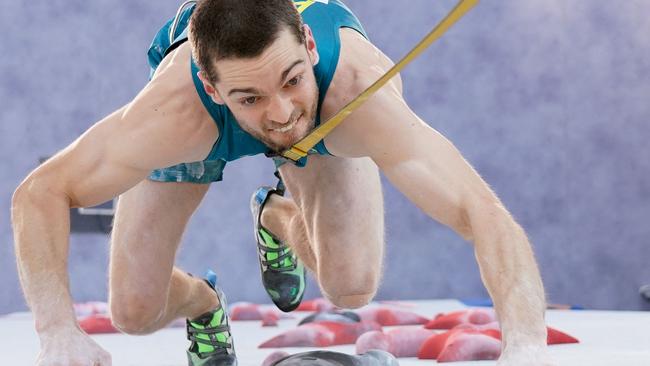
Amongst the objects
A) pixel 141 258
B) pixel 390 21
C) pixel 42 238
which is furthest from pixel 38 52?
pixel 42 238

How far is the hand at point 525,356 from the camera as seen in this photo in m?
1.46

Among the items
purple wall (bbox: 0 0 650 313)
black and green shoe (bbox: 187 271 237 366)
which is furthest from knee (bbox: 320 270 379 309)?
Answer: purple wall (bbox: 0 0 650 313)

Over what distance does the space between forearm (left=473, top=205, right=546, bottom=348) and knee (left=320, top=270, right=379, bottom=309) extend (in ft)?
2.63

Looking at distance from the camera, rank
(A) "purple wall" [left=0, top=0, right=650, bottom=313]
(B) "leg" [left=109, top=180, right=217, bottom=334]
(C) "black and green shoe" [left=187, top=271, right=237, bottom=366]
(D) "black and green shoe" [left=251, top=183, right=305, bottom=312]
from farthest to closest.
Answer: (A) "purple wall" [left=0, top=0, right=650, bottom=313] < (D) "black and green shoe" [left=251, top=183, right=305, bottom=312] < (C) "black and green shoe" [left=187, top=271, right=237, bottom=366] < (B) "leg" [left=109, top=180, right=217, bottom=334]

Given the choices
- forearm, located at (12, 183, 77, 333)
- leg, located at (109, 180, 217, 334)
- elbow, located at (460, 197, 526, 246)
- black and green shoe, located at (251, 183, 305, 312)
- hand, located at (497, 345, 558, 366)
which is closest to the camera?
hand, located at (497, 345, 558, 366)

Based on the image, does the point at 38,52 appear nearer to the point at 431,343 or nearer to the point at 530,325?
the point at 431,343

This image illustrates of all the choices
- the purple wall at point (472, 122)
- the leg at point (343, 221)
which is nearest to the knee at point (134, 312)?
the leg at point (343, 221)

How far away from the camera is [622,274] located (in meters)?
4.69

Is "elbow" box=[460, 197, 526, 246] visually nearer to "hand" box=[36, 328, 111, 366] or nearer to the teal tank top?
the teal tank top

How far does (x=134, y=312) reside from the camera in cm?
243

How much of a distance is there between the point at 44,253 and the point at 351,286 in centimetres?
84

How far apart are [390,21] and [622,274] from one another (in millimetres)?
1567

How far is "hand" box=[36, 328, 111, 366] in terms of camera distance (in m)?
1.64

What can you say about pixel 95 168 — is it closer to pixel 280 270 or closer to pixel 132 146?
A: pixel 132 146
